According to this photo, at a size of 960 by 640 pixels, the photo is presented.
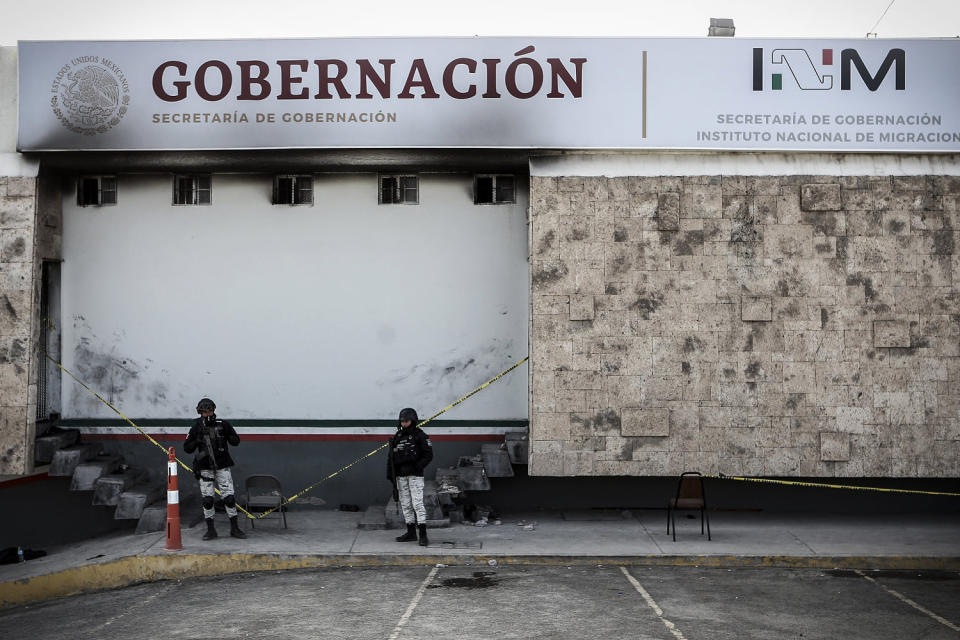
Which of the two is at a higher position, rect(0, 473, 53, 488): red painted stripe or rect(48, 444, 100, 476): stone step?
rect(48, 444, 100, 476): stone step

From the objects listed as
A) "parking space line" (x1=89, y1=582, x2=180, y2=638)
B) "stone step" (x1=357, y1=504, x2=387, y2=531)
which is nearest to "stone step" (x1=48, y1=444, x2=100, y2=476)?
"parking space line" (x1=89, y1=582, x2=180, y2=638)

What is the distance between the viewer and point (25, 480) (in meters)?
13.4

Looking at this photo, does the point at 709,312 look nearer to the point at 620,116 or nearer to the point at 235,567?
the point at 620,116

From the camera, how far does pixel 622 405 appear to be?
13023mm

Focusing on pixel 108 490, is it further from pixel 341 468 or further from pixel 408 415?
pixel 408 415

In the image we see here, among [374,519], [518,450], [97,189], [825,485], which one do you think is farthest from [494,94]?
[825,485]

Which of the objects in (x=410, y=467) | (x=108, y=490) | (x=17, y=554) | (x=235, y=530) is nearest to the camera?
(x=410, y=467)

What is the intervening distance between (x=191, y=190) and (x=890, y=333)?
35.3ft

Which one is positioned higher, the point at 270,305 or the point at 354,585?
the point at 270,305

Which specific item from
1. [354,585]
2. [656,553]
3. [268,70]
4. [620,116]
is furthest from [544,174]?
[354,585]

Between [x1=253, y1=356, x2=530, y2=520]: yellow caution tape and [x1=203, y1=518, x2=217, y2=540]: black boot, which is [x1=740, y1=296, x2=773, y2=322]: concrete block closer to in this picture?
[x1=253, y1=356, x2=530, y2=520]: yellow caution tape

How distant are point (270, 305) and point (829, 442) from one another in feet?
28.2

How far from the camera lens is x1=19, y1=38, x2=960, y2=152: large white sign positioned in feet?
42.8

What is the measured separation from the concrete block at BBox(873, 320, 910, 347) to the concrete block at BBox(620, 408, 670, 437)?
3.15 m
